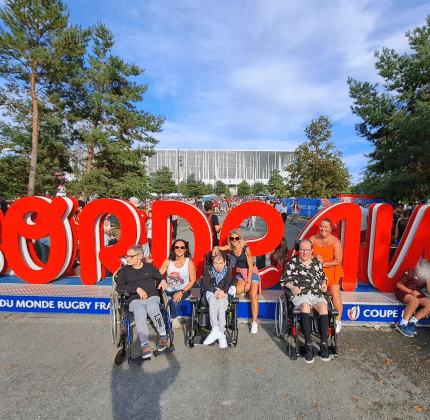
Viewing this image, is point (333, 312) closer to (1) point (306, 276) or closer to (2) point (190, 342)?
(1) point (306, 276)

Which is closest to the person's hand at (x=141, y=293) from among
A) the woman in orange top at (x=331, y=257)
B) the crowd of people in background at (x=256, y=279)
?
the crowd of people in background at (x=256, y=279)

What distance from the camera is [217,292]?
3.67 m

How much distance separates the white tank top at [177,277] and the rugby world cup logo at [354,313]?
8.37ft

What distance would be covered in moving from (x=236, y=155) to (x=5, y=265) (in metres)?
110

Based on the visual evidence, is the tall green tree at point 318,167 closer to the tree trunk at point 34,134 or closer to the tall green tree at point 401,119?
the tall green tree at point 401,119

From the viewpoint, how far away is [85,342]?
3703mm

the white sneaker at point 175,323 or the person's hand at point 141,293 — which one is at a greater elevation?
the person's hand at point 141,293

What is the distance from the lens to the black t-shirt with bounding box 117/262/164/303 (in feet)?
11.6

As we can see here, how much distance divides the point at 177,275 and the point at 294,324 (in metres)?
1.75

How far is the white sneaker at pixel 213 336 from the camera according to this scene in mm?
3518

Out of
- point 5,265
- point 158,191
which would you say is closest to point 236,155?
point 158,191

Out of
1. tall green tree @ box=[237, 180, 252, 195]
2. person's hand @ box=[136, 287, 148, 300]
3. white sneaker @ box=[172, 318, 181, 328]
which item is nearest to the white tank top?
white sneaker @ box=[172, 318, 181, 328]

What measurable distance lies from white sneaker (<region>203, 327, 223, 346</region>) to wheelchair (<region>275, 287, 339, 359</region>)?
2.83 feet

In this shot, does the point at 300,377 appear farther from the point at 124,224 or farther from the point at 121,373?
the point at 124,224
